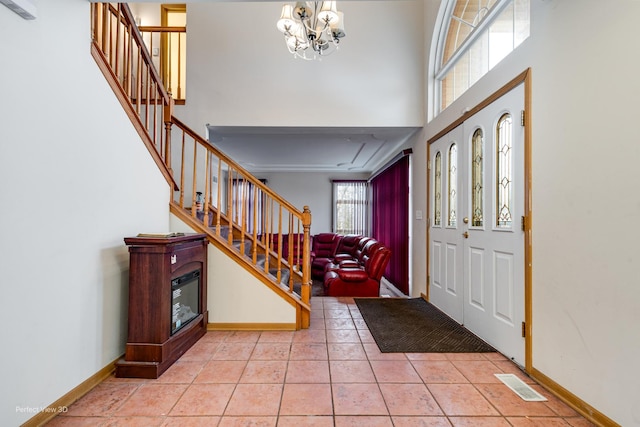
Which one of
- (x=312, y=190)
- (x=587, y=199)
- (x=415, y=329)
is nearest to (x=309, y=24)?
(x=587, y=199)

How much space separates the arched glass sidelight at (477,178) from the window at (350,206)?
524 centimetres

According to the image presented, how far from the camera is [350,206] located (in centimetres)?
820

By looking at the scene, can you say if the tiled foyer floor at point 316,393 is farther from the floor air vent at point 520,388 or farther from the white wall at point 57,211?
the white wall at point 57,211

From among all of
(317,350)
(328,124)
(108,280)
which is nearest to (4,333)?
(108,280)

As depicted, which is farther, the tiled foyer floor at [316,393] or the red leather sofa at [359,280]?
the red leather sofa at [359,280]

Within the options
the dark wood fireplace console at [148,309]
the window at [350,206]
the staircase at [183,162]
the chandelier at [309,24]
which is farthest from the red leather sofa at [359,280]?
the window at [350,206]

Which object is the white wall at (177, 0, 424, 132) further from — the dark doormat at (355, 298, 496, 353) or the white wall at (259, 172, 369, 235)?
the white wall at (259, 172, 369, 235)

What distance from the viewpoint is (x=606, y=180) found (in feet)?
5.13

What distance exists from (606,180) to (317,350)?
7.21 feet

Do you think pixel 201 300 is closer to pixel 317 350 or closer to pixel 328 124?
pixel 317 350

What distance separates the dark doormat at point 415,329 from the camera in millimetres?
2553

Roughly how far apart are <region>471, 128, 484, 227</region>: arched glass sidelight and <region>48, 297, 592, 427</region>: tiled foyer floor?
119 centimetres

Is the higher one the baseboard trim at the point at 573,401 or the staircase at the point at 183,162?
the staircase at the point at 183,162

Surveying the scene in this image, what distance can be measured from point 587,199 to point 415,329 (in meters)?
1.89
